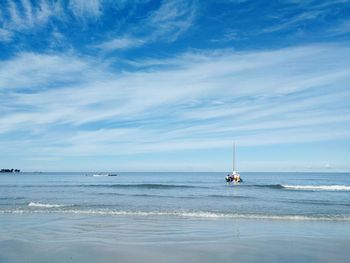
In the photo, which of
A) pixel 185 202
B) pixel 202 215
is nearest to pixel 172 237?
pixel 202 215

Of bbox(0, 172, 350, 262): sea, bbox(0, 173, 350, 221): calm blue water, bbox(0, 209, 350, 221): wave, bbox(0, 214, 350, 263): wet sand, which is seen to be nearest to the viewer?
bbox(0, 214, 350, 263): wet sand

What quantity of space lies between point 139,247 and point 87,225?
215 inches

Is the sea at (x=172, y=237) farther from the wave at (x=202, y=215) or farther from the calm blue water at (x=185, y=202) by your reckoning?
the calm blue water at (x=185, y=202)

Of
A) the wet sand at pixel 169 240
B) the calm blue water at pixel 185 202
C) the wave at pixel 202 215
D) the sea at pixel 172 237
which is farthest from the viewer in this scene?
the calm blue water at pixel 185 202

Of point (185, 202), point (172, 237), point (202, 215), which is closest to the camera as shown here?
point (172, 237)

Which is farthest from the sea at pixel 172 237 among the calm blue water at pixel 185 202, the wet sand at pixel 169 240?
the calm blue water at pixel 185 202

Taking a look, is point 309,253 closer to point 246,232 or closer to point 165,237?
point 246,232

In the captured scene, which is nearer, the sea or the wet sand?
the wet sand

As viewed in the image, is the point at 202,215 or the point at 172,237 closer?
the point at 172,237

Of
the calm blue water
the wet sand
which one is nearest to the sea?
the wet sand

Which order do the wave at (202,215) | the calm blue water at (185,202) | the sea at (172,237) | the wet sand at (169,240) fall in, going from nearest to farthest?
the wet sand at (169,240)
the sea at (172,237)
the wave at (202,215)
the calm blue water at (185,202)

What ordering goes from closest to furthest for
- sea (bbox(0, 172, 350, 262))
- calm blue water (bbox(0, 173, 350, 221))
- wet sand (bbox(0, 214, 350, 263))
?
wet sand (bbox(0, 214, 350, 263)) → sea (bbox(0, 172, 350, 262)) → calm blue water (bbox(0, 173, 350, 221))

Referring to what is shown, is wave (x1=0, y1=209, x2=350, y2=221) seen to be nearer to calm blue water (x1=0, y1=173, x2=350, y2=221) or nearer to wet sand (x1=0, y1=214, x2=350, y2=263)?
calm blue water (x1=0, y1=173, x2=350, y2=221)

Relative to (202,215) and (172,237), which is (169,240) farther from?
(202,215)
